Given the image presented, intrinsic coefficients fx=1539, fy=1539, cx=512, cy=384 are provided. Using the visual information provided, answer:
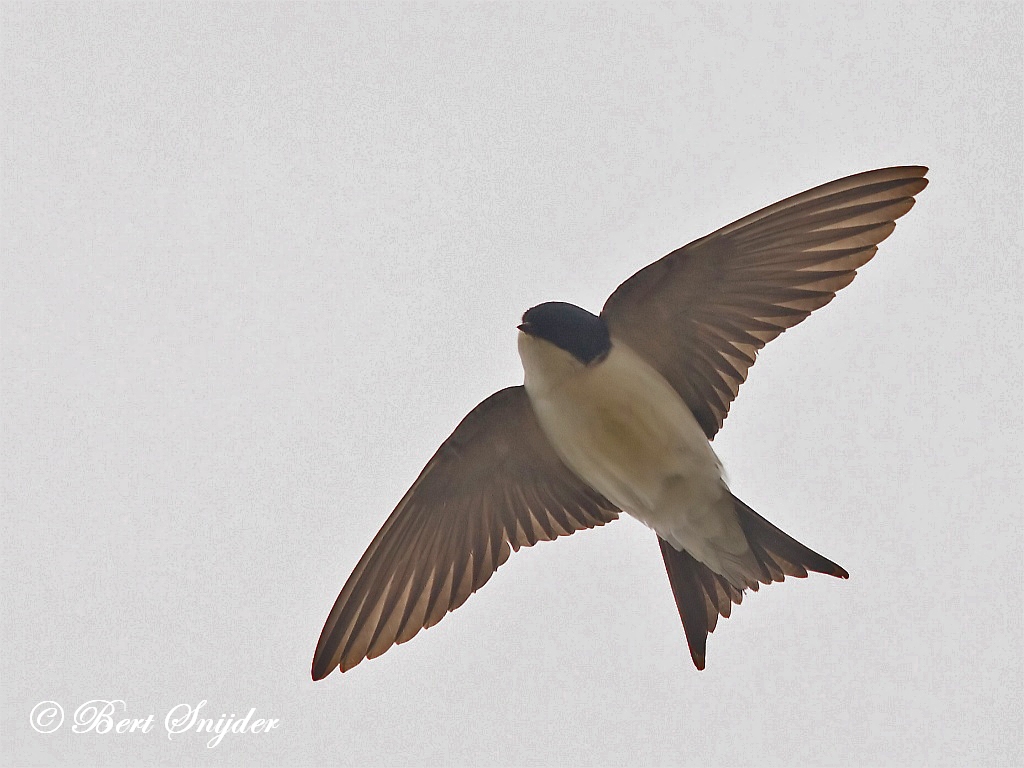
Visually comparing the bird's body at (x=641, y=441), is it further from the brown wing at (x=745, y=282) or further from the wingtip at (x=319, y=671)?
the wingtip at (x=319, y=671)

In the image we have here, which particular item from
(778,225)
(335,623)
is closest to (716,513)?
(778,225)

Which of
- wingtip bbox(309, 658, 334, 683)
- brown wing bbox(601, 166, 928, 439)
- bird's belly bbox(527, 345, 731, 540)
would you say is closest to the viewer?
brown wing bbox(601, 166, 928, 439)

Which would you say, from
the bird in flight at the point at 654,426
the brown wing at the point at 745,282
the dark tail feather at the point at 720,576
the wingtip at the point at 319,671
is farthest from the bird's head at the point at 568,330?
the wingtip at the point at 319,671

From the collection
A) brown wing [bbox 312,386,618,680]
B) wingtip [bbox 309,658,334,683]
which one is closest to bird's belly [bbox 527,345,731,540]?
brown wing [bbox 312,386,618,680]

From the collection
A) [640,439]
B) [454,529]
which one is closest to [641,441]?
[640,439]

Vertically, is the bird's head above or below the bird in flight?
above

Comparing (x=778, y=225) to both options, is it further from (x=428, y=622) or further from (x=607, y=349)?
(x=428, y=622)

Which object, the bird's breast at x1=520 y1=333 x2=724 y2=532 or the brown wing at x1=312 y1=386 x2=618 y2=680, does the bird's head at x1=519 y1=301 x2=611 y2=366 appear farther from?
the brown wing at x1=312 y1=386 x2=618 y2=680
